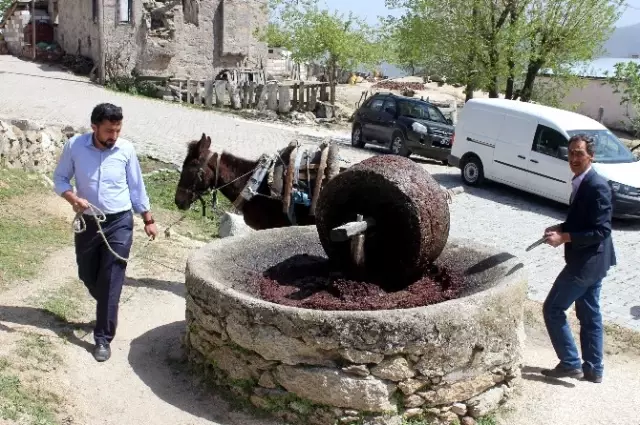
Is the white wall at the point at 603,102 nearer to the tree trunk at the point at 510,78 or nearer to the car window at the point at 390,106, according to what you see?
the tree trunk at the point at 510,78

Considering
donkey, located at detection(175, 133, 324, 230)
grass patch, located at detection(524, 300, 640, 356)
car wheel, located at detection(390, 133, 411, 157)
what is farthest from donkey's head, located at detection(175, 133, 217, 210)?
car wheel, located at detection(390, 133, 411, 157)

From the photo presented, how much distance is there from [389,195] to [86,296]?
3.16 meters

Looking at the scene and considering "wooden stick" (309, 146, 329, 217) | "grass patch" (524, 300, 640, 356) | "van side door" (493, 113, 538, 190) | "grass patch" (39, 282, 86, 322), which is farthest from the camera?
"van side door" (493, 113, 538, 190)

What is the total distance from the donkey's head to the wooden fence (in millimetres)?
18972

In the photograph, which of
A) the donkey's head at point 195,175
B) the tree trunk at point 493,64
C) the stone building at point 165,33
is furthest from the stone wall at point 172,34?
the donkey's head at point 195,175

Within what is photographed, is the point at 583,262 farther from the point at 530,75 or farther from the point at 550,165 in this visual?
the point at 530,75

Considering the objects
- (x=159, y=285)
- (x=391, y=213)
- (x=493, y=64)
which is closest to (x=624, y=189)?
Answer: (x=391, y=213)

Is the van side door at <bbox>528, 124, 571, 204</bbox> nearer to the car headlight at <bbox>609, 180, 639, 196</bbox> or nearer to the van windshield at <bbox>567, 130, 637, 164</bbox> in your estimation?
the van windshield at <bbox>567, 130, 637, 164</bbox>

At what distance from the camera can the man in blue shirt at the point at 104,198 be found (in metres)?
5.47

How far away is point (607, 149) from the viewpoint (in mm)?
13953

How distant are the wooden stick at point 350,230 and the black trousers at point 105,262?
163 cm

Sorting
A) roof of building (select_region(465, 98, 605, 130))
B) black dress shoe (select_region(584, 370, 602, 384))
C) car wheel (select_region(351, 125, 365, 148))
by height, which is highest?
roof of building (select_region(465, 98, 605, 130))

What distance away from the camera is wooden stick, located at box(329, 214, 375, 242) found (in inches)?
216

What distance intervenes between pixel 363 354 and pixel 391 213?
137 centimetres
